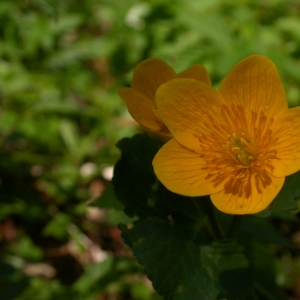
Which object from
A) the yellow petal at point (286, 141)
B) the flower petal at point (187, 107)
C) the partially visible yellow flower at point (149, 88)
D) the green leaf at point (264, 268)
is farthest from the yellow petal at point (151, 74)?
the green leaf at point (264, 268)

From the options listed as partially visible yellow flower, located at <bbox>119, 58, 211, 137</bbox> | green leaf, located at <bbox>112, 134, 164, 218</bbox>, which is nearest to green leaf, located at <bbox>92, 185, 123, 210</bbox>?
green leaf, located at <bbox>112, 134, 164, 218</bbox>

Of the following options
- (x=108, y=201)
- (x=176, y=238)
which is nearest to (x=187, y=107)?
(x=176, y=238)

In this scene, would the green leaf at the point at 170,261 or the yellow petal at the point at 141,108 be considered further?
the yellow petal at the point at 141,108

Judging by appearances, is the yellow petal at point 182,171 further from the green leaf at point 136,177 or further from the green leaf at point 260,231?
the green leaf at point 260,231

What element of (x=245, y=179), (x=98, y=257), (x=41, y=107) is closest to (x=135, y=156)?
(x=245, y=179)

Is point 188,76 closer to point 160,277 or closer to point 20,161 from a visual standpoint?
point 160,277

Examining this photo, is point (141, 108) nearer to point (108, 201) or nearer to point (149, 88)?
point (149, 88)

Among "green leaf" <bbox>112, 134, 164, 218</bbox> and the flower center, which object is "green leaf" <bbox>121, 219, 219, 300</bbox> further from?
the flower center
